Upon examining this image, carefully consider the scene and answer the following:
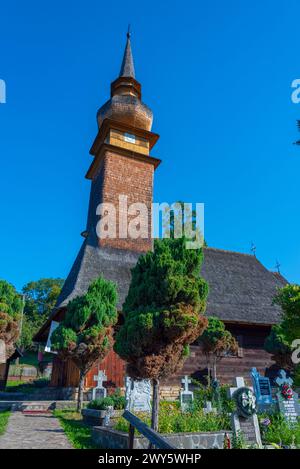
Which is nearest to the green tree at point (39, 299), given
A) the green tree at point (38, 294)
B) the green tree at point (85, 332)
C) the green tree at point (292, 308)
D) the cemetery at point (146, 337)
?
the green tree at point (38, 294)

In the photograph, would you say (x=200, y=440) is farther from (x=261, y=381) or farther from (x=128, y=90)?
(x=128, y=90)

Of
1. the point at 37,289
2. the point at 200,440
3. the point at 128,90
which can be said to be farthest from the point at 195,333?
the point at 37,289

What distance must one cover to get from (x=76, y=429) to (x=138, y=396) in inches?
80.1

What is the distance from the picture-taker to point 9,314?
1305cm

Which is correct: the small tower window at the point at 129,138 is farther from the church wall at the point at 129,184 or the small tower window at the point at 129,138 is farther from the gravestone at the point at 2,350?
the gravestone at the point at 2,350

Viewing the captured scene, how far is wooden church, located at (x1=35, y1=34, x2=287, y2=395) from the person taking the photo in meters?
18.1

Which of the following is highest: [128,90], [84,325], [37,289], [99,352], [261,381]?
[128,90]

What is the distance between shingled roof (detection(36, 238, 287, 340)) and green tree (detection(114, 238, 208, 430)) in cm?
814

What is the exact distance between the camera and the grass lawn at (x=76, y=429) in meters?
7.45

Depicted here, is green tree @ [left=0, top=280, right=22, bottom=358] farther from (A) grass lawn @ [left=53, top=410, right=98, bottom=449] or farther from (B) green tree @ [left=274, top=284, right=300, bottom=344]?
(B) green tree @ [left=274, top=284, right=300, bottom=344]

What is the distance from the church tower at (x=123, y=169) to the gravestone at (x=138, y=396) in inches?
477

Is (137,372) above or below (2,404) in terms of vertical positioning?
above
